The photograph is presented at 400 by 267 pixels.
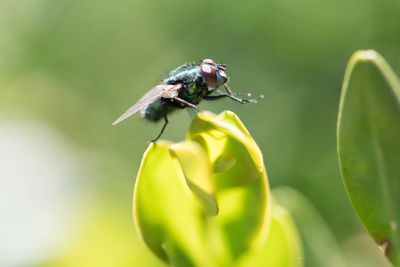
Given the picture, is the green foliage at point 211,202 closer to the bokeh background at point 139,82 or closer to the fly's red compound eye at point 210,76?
the fly's red compound eye at point 210,76

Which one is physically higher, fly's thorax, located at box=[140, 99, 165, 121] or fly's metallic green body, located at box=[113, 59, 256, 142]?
fly's metallic green body, located at box=[113, 59, 256, 142]

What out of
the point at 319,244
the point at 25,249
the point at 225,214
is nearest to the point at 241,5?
the point at 25,249

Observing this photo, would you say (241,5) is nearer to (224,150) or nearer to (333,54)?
(333,54)

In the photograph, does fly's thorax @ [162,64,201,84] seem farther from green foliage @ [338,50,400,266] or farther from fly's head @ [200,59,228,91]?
green foliage @ [338,50,400,266]

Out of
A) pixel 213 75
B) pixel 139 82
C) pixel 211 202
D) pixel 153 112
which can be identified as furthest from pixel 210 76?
pixel 139 82

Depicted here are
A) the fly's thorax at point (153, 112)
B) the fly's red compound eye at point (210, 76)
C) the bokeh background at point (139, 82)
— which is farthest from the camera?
the bokeh background at point (139, 82)

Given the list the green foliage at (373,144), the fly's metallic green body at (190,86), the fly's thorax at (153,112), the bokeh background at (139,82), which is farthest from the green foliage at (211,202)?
the bokeh background at (139,82)

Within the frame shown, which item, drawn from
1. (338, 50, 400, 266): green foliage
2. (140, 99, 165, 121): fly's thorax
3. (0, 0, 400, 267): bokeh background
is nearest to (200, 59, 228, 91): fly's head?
(140, 99, 165, 121): fly's thorax
